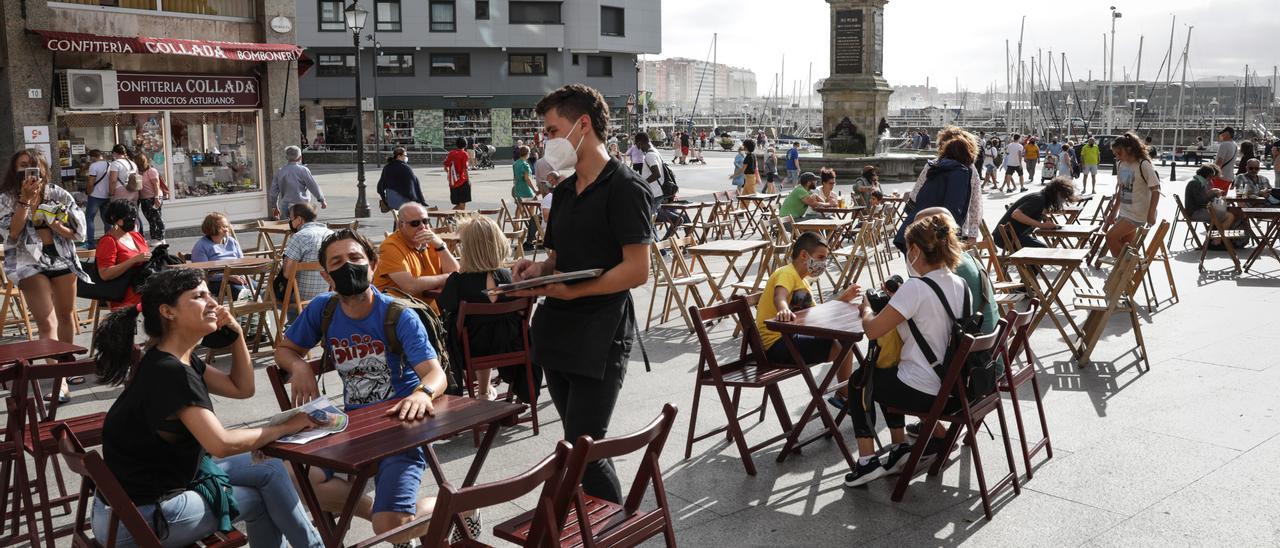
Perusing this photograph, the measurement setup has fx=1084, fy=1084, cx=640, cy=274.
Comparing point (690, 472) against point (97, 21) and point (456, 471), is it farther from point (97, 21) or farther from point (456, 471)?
point (97, 21)

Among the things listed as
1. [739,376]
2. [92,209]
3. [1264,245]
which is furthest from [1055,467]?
[92,209]

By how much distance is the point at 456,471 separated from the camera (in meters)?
5.86

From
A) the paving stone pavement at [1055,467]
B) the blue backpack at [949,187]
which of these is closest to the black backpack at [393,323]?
the paving stone pavement at [1055,467]

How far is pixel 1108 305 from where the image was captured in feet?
27.0

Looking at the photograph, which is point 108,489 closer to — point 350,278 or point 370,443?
point 370,443

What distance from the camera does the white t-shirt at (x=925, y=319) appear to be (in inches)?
205

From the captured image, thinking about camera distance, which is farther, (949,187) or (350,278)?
(949,187)

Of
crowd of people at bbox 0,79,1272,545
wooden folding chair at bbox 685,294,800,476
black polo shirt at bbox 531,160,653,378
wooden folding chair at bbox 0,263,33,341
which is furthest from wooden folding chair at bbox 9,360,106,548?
wooden folding chair at bbox 0,263,33,341

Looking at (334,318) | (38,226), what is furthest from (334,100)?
(334,318)

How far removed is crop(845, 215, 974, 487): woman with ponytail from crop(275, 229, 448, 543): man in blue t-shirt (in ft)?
7.07

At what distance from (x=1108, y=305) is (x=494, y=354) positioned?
4791mm

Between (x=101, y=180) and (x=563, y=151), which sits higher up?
(x=563, y=151)

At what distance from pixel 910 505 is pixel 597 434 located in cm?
189

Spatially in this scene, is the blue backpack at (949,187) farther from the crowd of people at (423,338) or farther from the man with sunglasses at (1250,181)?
the man with sunglasses at (1250,181)
